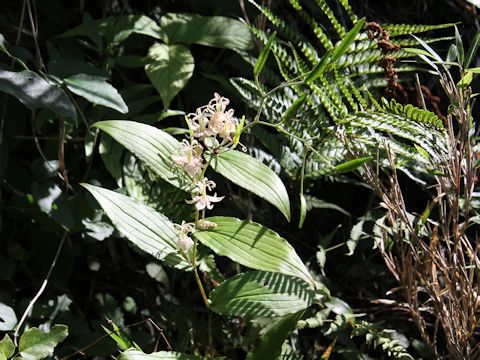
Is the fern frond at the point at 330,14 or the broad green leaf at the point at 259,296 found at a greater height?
the fern frond at the point at 330,14

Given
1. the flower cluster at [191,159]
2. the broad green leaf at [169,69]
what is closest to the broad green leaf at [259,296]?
the flower cluster at [191,159]

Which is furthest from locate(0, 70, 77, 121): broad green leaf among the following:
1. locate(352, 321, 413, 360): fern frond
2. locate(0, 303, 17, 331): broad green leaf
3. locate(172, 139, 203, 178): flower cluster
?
locate(352, 321, 413, 360): fern frond

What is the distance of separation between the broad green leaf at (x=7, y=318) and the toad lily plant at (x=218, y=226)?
1.17 ft

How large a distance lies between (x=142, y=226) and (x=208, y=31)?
70cm

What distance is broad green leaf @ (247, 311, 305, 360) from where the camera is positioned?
1182mm

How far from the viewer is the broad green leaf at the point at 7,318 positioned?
4.28 feet

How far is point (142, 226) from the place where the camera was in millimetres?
1171

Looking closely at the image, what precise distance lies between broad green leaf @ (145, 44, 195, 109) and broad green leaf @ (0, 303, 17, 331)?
0.54 meters

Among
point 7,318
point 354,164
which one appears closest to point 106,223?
point 7,318

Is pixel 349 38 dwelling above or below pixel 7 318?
above

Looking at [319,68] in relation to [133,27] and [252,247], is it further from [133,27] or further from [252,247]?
[133,27]

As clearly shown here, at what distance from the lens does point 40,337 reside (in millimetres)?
1140

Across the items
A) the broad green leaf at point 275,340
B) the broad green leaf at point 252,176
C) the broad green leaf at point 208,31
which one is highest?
the broad green leaf at point 208,31

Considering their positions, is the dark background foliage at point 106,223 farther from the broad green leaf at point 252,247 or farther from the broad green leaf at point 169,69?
the broad green leaf at point 252,247
